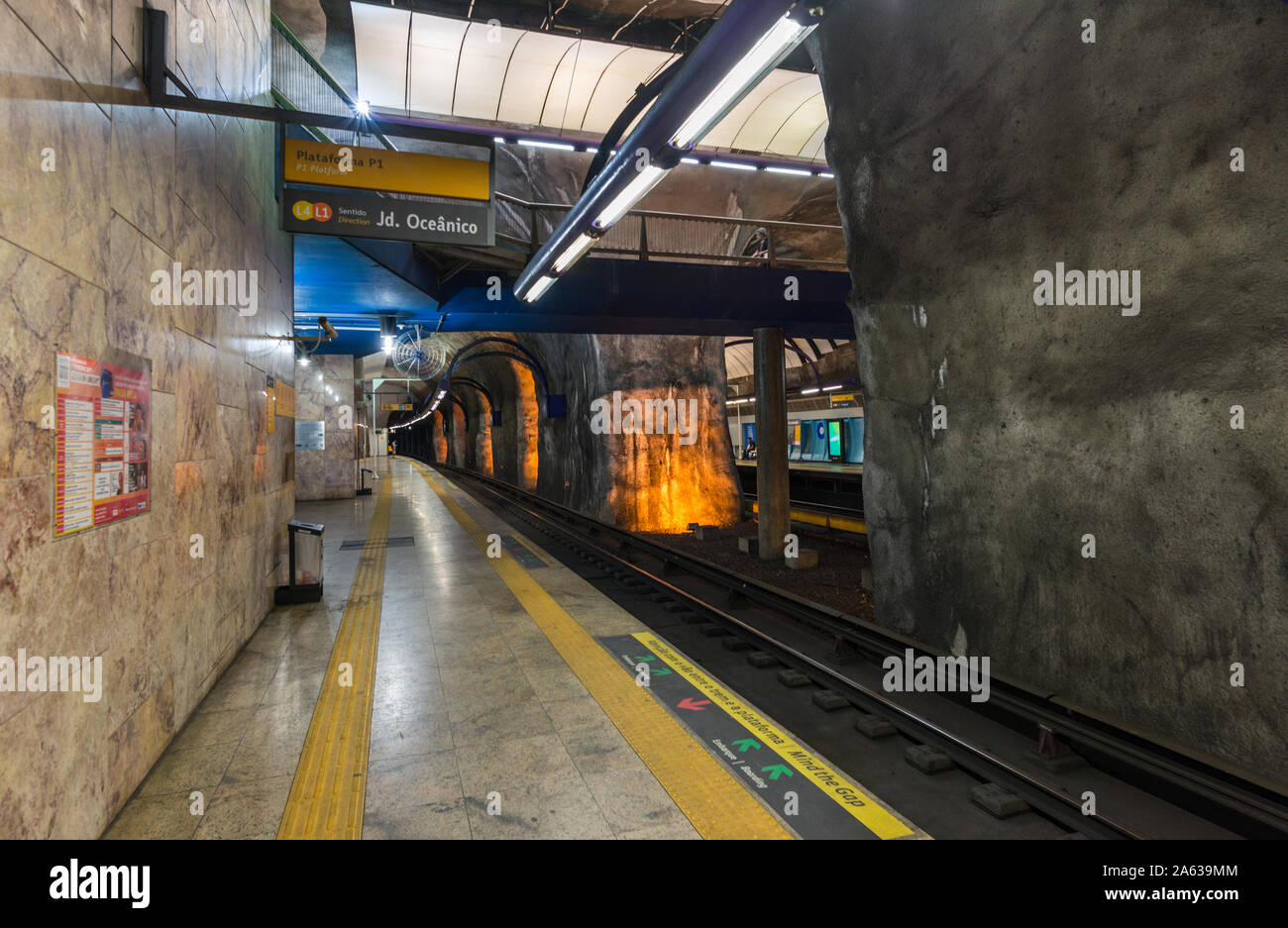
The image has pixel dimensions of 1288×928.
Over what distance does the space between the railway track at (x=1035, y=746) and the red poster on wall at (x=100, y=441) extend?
4629mm

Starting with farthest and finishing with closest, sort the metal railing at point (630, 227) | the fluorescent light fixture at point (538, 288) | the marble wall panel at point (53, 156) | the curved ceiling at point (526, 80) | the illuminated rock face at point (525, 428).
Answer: the illuminated rock face at point (525, 428) < the curved ceiling at point (526, 80) < the fluorescent light fixture at point (538, 288) < the metal railing at point (630, 227) < the marble wall panel at point (53, 156)

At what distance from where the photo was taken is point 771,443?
1145 centimetres

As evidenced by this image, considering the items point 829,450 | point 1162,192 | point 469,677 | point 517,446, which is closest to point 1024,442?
point 1162,192

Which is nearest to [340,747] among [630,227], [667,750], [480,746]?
[480,746]

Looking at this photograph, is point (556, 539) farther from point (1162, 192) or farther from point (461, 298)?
point (1162, 192)

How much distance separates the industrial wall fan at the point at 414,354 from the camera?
14078 millimetres

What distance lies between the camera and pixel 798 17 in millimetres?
2922

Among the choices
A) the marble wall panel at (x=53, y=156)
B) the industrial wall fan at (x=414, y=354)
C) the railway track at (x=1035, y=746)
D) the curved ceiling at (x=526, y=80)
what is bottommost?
the railway track at (x=1035, y=746)

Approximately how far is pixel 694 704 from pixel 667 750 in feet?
2.42

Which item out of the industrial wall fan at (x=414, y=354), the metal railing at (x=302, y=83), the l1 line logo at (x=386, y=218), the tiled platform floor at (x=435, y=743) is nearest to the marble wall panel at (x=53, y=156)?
the tiled platform floor at (x=435, y=743)

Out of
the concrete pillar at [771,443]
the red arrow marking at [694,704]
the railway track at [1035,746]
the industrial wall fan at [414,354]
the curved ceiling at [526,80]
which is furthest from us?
the curved ceiling at [526,80]

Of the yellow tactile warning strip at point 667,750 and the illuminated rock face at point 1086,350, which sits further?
the illuminated rock face at point 1086,350

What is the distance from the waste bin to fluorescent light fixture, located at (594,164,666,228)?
4632 mm

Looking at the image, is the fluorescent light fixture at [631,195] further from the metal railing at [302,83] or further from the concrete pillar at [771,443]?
the concrete pillar at [771,443]
